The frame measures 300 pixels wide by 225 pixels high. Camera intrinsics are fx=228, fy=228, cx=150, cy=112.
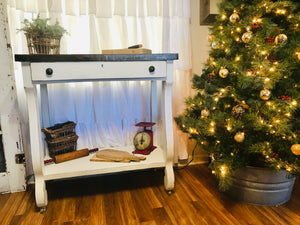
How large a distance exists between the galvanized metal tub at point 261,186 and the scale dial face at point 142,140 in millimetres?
535

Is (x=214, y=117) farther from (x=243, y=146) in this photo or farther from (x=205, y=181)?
(x=205, y=181)

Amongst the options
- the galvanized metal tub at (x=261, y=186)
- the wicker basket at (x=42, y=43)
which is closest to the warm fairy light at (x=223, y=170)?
the galvanized metal tub at (x=261, y=186)

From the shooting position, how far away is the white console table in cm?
104

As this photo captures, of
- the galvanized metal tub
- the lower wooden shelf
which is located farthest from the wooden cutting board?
the galvanized metal tub

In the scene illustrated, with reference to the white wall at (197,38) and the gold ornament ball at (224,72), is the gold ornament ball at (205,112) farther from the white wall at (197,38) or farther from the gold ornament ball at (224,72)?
the white wall at (197,38)

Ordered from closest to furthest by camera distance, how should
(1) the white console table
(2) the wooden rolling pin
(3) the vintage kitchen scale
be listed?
(1) the white console table < (2) the wooden rolling pin < (3) the vintage kitchen scale

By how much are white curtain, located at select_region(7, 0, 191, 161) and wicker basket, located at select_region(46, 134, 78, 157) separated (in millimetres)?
101

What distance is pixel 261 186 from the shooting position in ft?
3.76

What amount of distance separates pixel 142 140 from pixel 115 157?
0.73 feet

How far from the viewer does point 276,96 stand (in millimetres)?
1069

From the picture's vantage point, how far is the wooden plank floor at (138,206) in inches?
43.1

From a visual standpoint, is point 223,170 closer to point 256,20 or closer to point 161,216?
point 161,216

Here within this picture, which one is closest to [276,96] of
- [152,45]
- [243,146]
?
[243,146]

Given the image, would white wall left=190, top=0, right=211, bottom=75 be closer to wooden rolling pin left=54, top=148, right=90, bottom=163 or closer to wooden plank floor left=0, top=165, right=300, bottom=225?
wooden plank floor left=0, top=165, right=300, bottom=225
